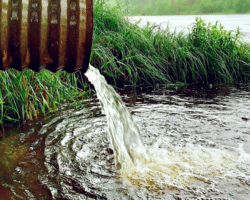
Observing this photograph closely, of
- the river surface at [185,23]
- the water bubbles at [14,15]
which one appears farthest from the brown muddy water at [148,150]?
the river surface at [185,23]

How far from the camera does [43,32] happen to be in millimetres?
1865

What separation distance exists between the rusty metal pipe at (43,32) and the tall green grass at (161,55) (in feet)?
9.16

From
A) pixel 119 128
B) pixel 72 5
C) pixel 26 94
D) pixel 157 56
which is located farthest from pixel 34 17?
pixel 157 56

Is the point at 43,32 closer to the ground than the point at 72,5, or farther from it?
closer to the ground

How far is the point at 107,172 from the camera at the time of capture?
7.72 feet

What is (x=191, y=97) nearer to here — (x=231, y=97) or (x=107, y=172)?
(x=231, y=97)

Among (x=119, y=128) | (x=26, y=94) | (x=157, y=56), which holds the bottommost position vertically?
(x=119, y=128)

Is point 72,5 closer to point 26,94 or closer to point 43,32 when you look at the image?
point 43,32

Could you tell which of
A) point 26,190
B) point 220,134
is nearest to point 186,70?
point 220,134

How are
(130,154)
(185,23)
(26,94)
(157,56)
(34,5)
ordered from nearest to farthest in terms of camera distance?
(34,5) → (130,154) → (26,94) → (157,56) → (185,23)

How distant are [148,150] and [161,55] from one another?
2871 millimetres

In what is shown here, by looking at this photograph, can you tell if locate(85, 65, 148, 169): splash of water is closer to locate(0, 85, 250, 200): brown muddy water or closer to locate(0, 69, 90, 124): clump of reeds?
locate(0, 85, 250, 200): brown muddy water

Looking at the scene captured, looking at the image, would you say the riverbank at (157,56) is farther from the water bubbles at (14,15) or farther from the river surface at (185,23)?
the water bubbles at (14,15)

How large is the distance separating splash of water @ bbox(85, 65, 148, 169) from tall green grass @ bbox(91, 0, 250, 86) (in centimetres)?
165
